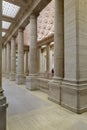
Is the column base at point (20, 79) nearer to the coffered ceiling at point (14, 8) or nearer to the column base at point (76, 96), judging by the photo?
the coffered ceiling at point (14, 8)

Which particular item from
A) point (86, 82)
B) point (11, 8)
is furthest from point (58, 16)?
point (11, 8)

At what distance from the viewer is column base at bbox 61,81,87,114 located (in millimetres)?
4473

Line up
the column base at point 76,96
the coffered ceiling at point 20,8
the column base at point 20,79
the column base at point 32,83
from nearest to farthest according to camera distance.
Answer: the column base at point 76,96 < the coffered ceiling at point 20,8 < the column base at point 32,83 < the column base at point 20,79

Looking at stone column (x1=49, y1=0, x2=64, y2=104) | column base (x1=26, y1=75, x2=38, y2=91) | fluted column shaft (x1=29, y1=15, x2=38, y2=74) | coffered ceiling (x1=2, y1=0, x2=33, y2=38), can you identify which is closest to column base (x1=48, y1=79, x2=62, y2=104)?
stone column (x1=49, y1=0, x2=64, y2=104)

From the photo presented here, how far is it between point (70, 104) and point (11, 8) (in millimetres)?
9511

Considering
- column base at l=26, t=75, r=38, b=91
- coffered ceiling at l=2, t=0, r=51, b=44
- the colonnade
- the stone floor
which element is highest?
coffered ceiling at l=2, t=0, r=51, b=44

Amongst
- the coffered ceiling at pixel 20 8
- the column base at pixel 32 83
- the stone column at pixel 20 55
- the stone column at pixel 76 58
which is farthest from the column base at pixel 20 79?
the stone column at pixel 76 58

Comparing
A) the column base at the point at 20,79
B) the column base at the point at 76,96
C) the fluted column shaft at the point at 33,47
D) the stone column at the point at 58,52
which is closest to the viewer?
the column base at the point at 76,96

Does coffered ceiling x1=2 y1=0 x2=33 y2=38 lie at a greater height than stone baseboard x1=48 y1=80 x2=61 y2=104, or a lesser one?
greater

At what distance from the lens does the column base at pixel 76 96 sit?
14.7 feet

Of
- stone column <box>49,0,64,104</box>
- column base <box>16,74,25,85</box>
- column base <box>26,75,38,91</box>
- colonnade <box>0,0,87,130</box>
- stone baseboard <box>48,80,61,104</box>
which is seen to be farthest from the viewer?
column base <box>16,74,25,85</box>

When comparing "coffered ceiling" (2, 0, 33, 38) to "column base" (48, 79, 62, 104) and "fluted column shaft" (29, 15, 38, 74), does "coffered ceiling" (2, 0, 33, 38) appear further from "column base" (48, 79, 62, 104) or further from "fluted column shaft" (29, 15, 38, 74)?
"column base" (48, 79, 62, 104)

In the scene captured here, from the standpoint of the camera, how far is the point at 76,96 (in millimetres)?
4488

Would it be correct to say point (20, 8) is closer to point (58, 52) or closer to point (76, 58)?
point (58, 52)
